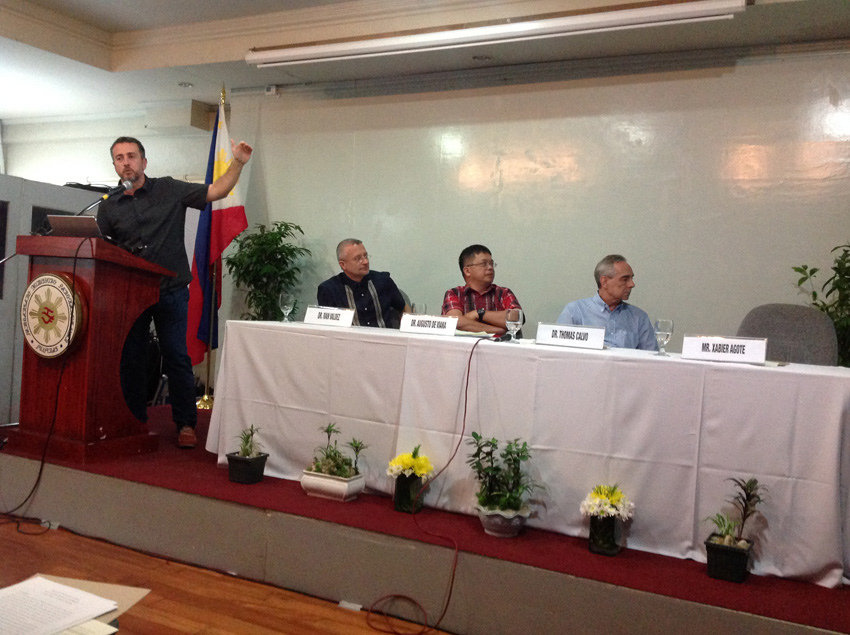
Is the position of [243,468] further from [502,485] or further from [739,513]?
[739,513]

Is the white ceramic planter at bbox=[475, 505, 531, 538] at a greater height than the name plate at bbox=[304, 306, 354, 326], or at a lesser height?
lesser

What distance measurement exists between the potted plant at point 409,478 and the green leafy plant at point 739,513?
2.95ft

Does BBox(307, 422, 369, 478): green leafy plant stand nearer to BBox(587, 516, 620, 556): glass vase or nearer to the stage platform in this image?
the stage platform

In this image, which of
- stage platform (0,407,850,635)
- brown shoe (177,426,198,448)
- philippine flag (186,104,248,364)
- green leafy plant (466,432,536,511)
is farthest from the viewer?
philippine flag (186,104,248,364)

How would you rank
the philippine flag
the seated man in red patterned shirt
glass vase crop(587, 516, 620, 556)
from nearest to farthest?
glass vase crop(587, 516, 620, 556) → the seated man in red patterned shirt → the philippine flag

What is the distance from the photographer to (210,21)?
489 cm

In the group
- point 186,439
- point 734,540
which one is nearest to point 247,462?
point 186,439

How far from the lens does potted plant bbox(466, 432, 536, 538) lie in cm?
207

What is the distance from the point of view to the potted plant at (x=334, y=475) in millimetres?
2385

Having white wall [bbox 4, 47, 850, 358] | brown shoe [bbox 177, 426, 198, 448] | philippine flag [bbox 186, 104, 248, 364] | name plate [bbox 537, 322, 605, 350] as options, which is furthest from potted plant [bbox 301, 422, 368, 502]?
philippine flag [bbox 186, 104, 248, 364]

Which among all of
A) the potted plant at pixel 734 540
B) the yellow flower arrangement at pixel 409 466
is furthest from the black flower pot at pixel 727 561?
the yellow flower arrangement at pixel 409 466

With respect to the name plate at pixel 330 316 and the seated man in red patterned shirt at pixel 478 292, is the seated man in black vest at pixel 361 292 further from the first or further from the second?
the name plate at pixel 330 316

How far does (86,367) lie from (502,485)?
177 centimetres

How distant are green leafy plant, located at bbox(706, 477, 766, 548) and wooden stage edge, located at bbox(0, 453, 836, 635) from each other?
244mm
